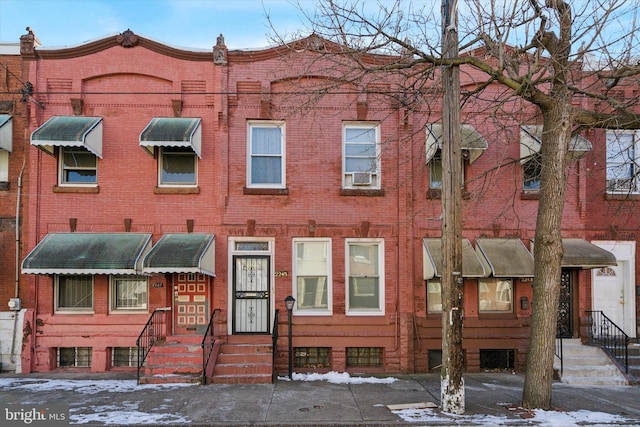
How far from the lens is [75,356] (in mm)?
11680

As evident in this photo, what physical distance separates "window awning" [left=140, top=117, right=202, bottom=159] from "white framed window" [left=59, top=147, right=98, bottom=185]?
1.55 metres

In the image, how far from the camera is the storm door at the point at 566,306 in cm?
1216

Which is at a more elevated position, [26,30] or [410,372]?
[26,30]

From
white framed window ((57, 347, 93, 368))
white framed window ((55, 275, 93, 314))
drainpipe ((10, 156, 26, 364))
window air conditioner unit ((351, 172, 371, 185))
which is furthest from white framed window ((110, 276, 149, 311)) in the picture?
window air conditioner unit ((351, 172, 371, 185))

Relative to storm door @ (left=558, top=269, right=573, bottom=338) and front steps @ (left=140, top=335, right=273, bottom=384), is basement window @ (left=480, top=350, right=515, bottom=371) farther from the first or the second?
front steps @ (left=140, top=335, right=273, bottom=384)

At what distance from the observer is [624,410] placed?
8.68m

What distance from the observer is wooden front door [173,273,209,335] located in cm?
1177

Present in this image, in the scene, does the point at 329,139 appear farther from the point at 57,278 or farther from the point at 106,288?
the point at 57,278

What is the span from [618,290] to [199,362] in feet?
35.0

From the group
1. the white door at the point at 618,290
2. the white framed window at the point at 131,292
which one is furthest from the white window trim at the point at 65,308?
the white door at the point at 618,290

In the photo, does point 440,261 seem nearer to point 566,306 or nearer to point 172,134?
point 566,306

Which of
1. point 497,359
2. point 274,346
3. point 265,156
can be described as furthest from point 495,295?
point 265,156

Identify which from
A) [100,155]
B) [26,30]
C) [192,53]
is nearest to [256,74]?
[192,53]

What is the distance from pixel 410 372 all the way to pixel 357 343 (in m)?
1.45
